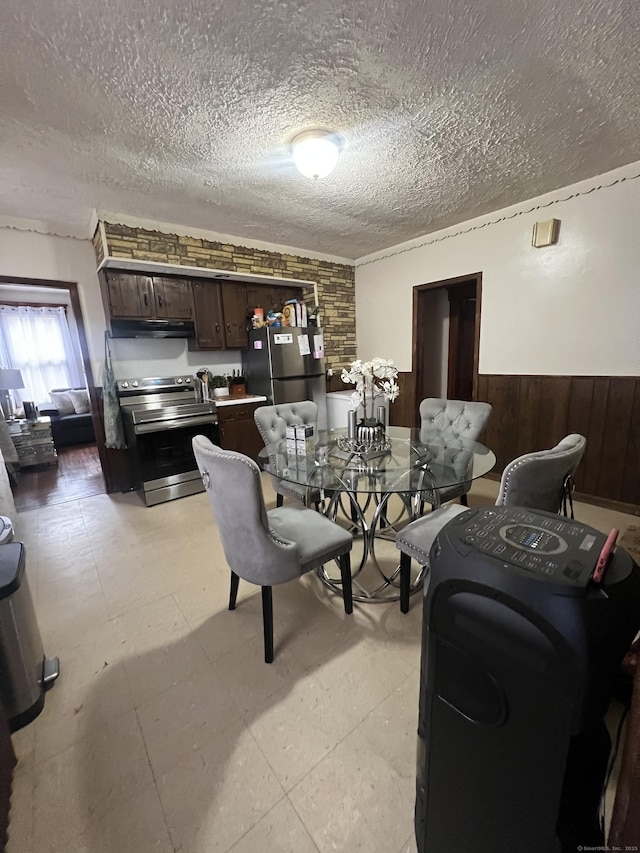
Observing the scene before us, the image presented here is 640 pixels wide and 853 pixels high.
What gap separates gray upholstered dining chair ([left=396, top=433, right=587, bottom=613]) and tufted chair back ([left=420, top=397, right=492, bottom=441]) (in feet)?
3.04

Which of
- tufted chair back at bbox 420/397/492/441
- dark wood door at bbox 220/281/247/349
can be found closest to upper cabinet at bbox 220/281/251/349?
dark wood door at bbox 220/281/247/349

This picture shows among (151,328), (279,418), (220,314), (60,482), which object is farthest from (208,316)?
(60,482)

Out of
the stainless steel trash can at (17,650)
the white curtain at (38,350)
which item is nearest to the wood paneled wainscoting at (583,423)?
the stainless steel trash can at (17,650)

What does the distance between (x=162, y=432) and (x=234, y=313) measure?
157cm

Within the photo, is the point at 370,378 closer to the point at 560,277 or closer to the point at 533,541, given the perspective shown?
the point at 533,541

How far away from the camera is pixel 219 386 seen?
4.07m

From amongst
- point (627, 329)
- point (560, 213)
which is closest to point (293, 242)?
point (560, 213)

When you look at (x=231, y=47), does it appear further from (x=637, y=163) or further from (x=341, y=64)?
(x=637, y=163)

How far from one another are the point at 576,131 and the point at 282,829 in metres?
3.58

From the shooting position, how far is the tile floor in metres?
1.03

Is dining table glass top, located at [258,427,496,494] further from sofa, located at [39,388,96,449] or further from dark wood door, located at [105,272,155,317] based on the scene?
sofa, located at [39,388,96,449]

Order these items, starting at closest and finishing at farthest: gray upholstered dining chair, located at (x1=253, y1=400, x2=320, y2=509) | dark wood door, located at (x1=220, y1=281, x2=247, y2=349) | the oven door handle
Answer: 1. gray upholstered dining chair, located at (x1=253, y1=400, x2=320, y2=509)
2. the oven door handle
3. dark wood door, located at (x1=220, y1=281, x2=247, y2=349)

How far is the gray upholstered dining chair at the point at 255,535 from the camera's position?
54.1 inches

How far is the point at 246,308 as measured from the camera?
4059 millimetres
